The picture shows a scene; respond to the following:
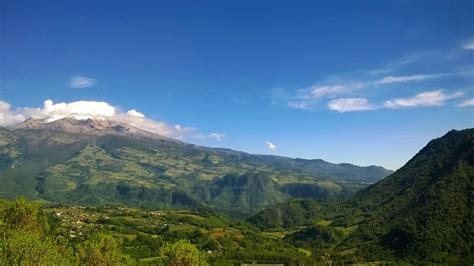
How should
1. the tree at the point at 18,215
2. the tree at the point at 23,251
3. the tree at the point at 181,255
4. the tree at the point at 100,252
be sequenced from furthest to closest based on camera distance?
1. the tree at the point at 18,215
2. the tree at the point at 181,255
3. the tree at the point at 100,252
4. the tree at the point at 23,251

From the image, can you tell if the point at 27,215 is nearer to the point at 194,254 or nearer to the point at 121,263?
the point at 121,263

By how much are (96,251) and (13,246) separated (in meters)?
19.5

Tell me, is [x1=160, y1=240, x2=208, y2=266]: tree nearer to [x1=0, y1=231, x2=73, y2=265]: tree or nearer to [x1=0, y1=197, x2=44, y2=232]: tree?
[x1=0, y1=231, x2=73, y2=265]: tree

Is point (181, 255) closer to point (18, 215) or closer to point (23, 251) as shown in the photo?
point (23, 251)

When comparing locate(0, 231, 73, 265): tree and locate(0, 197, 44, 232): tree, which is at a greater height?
locate(0, 197, 44, 232): tree

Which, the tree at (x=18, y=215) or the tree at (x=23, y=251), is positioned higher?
the tree at (x=18, y=215)

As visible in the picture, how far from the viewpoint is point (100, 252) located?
110 meters

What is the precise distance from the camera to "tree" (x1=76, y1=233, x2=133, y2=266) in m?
107

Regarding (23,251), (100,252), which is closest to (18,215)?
(100,252)

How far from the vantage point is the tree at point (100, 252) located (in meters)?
107

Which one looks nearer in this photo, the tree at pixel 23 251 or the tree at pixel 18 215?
the tree at pixel 23 251

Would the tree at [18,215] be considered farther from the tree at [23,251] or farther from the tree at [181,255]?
the tree at [181,255]

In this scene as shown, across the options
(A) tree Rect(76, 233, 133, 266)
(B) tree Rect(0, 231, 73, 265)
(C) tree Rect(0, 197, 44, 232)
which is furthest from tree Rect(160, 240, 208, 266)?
(C) tree Rect(0, 197, 44, 232)

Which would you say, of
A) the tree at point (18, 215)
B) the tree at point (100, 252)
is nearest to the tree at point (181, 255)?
the tree at point (100, 252)
